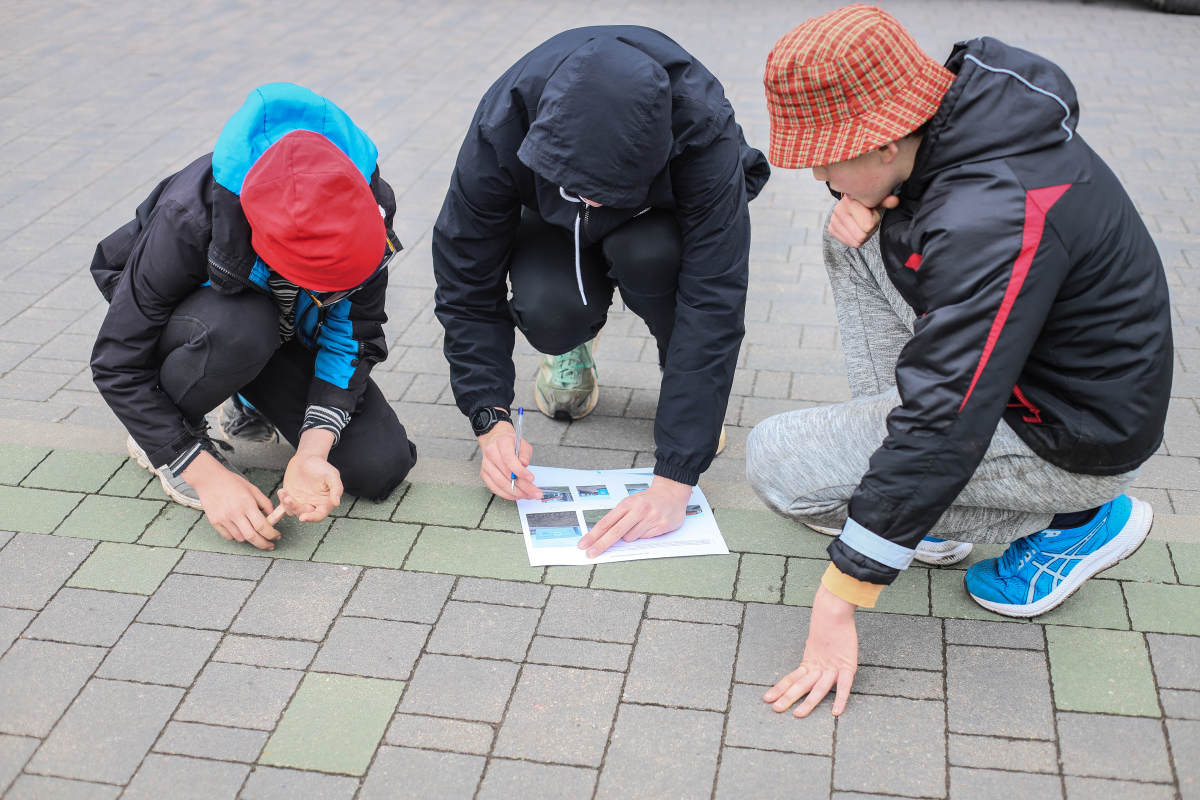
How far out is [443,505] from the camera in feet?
8.82

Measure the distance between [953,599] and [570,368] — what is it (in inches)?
Answer: 51.6

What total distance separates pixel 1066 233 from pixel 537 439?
5.58 feet

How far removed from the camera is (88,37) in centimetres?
697

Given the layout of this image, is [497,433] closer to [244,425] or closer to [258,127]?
[244,425]

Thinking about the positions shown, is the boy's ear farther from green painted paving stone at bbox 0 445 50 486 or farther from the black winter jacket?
green painted paving stone at bbox 0 445 50 486

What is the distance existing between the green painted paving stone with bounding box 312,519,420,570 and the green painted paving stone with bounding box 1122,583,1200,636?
175 centimetres

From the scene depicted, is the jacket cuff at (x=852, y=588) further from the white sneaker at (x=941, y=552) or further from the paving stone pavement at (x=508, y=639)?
the white sneaker at (x=941, y=552)

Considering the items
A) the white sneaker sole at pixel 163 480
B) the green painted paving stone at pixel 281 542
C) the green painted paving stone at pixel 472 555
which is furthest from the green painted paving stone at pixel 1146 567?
the white sneaker sole at pixel 163 480

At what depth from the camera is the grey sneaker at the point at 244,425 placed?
9.61 feet

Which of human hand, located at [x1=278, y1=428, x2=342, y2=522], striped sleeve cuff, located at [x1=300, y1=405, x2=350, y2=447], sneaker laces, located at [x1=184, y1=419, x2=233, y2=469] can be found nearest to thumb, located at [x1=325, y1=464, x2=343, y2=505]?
human hand, located at [x1=278, y1=428, x2=342, y2=522]

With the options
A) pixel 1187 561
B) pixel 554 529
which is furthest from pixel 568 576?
pixel 1187 561

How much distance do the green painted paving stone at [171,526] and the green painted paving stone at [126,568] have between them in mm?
26

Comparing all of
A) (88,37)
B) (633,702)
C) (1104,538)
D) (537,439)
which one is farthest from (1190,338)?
(88,37)

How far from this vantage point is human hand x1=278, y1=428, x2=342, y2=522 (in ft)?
7.98
